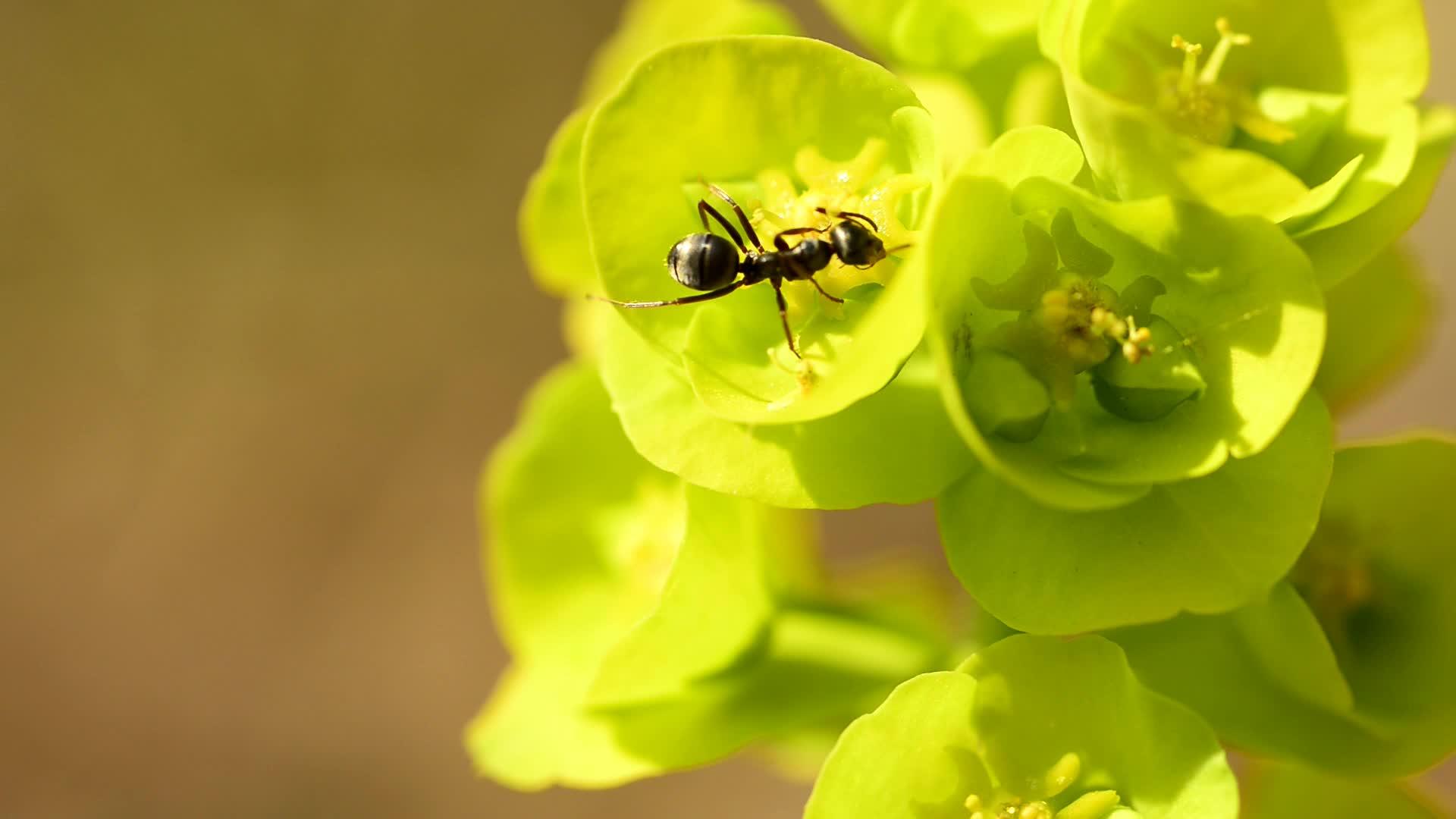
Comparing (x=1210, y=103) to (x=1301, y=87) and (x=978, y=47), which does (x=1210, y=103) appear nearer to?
(x=1301, y=87)

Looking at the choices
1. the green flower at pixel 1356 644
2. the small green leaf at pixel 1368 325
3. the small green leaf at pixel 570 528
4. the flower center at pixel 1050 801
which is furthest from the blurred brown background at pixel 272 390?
the flower center at pixel 1050 801

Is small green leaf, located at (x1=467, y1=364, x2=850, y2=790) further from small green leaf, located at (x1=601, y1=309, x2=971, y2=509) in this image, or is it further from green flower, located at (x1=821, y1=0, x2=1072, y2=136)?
green flower, located at (x1=821, y1=0, x2=1072, y2=136)

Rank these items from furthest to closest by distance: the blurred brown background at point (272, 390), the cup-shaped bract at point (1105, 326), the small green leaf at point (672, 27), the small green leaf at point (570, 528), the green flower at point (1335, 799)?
1. the blurred brown background at point (272, 390)
2. the small green leaf at point (570, 528)
3. the small green leaf at point (672, 27)
4. the green flower at point (1335, 799)
5. the cup-shaped bract at point (1105, 326)

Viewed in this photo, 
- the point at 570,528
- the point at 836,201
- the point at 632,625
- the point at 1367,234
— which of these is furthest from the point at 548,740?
the point at 1367,234

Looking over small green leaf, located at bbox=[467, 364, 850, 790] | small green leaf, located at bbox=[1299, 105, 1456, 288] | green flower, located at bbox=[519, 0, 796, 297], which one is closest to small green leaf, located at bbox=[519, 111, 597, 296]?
green flower, located at bbox=[519, 0, 796, 297]

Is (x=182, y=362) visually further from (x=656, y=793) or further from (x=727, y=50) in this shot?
(x=727, y=50)

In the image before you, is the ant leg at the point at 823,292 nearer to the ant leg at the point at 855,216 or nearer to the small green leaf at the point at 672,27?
the ant leg at the point at 855,216

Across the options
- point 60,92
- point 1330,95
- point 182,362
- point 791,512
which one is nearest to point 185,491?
point 182,362
